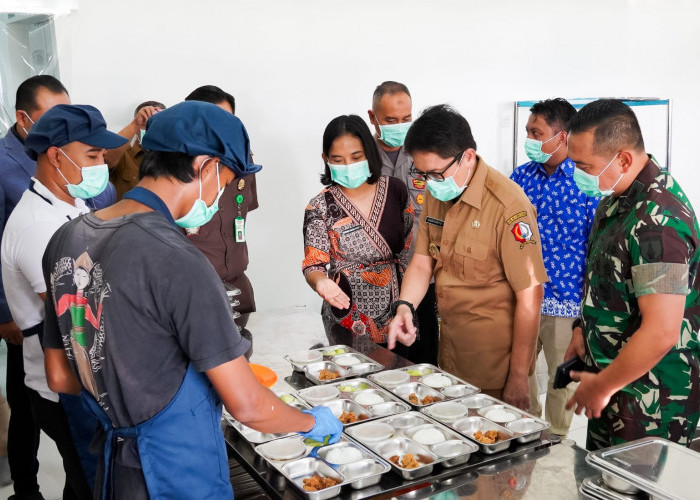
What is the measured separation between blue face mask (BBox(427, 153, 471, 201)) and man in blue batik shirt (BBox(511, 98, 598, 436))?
3.42 feet

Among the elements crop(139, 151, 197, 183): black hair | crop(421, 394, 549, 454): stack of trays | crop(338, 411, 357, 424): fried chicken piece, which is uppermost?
crop(139, 151, 197, 183): black hair

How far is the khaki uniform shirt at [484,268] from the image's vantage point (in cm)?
195

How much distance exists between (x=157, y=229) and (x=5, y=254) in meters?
1.02

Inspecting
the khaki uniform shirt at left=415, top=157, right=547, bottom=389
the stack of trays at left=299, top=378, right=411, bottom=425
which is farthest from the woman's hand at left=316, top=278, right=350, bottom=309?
the stack of trays at left=299, top=378, right=411, bottom=425

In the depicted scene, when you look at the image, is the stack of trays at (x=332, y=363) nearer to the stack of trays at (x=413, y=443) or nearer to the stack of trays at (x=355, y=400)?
the stack of trays at (x=355, y=400)

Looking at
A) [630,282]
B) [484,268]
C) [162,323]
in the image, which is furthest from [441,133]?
[162,323]

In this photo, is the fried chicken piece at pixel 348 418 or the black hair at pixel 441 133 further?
the black hair at pixel 441 133

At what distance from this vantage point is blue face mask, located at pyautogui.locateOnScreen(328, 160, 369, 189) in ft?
7.86

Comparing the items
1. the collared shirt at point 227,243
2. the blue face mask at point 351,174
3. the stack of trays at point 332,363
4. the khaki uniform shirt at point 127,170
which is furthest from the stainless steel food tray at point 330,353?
the khaki uniform shirt at point 127,170

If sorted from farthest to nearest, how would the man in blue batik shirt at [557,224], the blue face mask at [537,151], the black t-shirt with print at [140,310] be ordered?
the blue face mask at [537,151] < the man in blue batik shirt at [557,224] < the black t-shirt with print at [140,310]

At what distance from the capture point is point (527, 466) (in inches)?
55.2

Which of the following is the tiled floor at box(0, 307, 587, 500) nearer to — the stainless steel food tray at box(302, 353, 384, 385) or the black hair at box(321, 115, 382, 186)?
the stainless steel food tray at box(302, 353, 384, 385)

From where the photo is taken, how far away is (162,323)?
3.68ft

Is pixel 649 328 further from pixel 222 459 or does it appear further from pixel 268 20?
pixel 268 20
